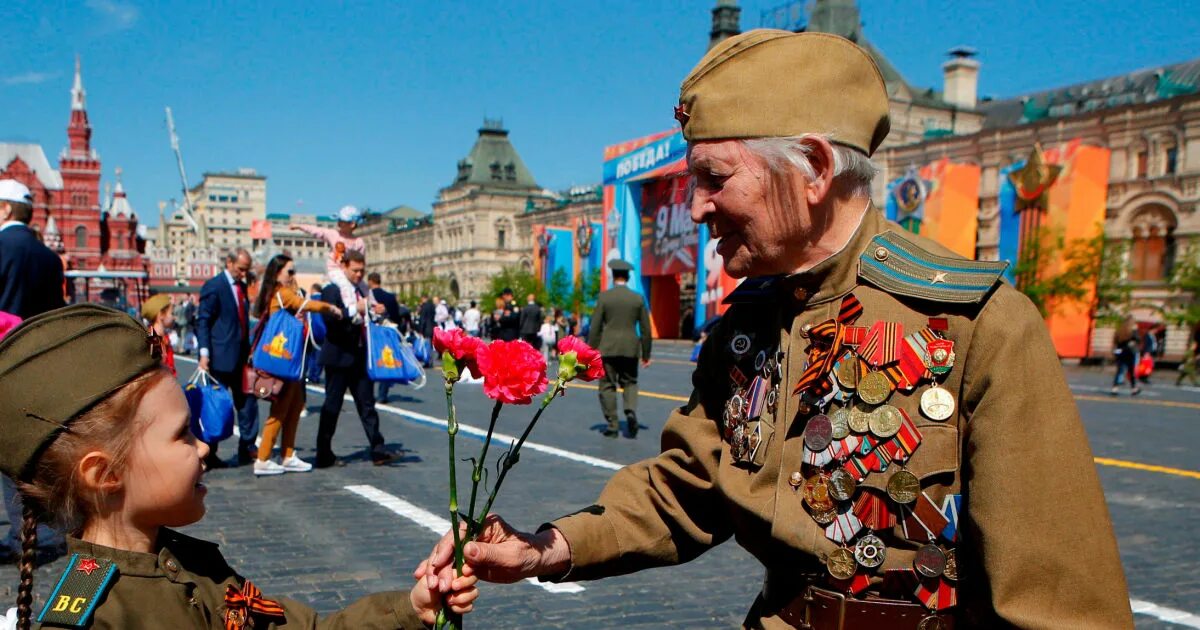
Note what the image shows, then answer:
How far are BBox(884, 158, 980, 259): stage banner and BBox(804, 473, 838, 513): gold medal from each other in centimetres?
4141

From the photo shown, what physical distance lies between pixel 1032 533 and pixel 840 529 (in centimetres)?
33

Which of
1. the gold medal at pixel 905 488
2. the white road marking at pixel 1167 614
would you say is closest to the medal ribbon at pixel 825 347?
the gold medal at pixel 905 488

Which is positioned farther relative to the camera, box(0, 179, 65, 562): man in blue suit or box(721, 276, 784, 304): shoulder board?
box(0, 179, 65, 562): man in blue suit

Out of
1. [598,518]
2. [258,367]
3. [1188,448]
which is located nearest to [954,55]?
[1188,448]

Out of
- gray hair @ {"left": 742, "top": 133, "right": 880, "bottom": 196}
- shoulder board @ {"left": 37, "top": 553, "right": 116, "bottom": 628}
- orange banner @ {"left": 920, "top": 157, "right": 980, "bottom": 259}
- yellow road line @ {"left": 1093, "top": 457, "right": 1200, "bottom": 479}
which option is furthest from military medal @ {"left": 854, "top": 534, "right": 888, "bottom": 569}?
orange banner @ {"left": 920, "top": 157, "right": 980, "bottom": 259}

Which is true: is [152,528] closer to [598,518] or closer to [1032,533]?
[598,518]

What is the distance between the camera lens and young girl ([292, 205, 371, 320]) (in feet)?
26.5

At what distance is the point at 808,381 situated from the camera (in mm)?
1793

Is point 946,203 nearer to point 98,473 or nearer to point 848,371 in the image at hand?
point 848,371

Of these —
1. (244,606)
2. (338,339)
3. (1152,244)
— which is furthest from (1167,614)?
(1152,244)

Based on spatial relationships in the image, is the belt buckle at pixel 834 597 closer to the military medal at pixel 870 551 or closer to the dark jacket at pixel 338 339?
the military medal at pixel 870 551

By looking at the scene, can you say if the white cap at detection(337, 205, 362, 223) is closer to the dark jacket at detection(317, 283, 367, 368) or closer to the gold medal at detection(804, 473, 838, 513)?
the dark jacket at detection(317, 283, 367, 368)

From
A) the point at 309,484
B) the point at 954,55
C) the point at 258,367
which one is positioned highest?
the point at 954,55

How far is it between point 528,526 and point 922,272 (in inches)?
183
